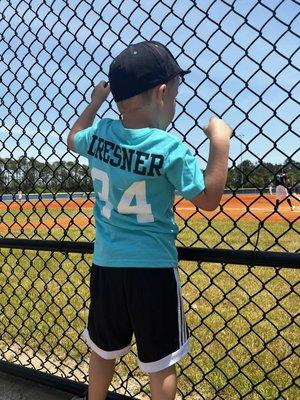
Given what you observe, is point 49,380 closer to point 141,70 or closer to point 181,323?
point 181,323

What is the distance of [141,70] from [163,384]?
1.23 meters

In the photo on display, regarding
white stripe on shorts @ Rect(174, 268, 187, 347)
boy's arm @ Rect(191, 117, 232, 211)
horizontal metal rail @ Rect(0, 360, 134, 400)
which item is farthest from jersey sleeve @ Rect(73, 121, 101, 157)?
horizontal metal rail @ Rect(0, 360, 134, 400)

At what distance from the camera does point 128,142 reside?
1951 millimetres

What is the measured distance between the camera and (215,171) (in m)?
1.79

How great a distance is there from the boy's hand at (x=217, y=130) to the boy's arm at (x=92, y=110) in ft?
2.11

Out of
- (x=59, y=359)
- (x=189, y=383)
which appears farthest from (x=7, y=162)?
(x=189, y=383)

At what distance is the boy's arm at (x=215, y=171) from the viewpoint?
5.87 ft

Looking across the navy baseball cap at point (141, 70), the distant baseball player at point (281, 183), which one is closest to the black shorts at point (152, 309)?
the distant baseball player at point (281, 183)

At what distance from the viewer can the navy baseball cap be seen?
190cm

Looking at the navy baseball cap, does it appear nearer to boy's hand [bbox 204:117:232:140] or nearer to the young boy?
the young boy

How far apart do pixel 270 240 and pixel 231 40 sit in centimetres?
771

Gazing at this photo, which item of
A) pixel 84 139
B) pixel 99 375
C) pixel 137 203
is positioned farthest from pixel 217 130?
pixel 99 375

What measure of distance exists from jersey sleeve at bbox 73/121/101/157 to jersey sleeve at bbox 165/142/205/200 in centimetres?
46

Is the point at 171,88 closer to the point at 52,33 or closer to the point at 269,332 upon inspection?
the point at 52,33
